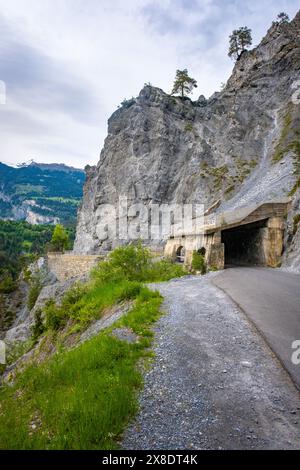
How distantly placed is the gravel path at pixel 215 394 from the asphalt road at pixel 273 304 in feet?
0.78

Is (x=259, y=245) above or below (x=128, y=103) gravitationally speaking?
below

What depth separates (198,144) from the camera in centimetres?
5991

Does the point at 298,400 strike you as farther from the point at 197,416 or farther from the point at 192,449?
the point at 192,449

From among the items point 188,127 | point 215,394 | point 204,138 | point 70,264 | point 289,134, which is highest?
point 188,127

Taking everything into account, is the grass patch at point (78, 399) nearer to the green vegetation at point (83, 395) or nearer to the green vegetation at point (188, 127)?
the green vegetation at point (83, 395)

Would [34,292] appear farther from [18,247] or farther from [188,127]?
[18,247]

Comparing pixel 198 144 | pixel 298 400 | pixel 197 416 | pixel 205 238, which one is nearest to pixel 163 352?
pixel 197 416

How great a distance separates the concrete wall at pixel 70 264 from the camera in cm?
4310

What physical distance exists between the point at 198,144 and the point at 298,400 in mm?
58220

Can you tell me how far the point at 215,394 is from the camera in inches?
213

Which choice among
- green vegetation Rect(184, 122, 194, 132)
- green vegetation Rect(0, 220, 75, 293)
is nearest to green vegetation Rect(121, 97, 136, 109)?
green vegetation Rect(184, 122, 194, 132)

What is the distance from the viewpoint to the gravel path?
4340 millimetres

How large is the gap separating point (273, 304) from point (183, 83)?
234 feet

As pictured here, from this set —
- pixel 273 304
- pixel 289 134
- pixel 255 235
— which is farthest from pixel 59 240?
pixel 273 304
